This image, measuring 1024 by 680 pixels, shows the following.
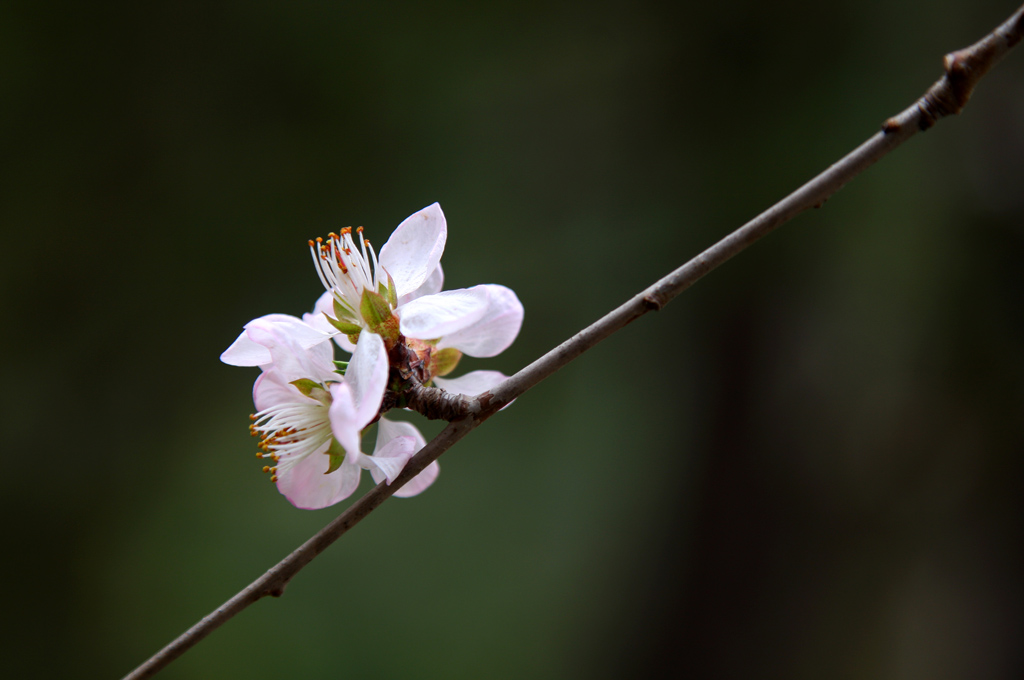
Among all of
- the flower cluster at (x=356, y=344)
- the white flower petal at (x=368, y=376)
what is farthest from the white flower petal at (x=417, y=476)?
the white flower petal at (x=368, y=376)

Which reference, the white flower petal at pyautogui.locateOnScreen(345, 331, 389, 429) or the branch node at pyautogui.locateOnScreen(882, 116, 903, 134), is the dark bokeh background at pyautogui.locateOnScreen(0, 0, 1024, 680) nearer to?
the branch node at pyautogui.locateOnScreen(882, 116, 903, 134)

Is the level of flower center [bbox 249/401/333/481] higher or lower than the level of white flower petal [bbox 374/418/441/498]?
higher

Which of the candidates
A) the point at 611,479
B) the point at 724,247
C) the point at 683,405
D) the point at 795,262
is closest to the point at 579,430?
the point at 611,479

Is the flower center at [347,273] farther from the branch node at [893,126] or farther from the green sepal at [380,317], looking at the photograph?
the branch node at [893,126]

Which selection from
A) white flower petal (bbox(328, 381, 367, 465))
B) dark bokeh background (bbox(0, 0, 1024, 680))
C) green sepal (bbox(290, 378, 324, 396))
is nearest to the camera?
white flower petal (bbox(328, 381, 367, 465))

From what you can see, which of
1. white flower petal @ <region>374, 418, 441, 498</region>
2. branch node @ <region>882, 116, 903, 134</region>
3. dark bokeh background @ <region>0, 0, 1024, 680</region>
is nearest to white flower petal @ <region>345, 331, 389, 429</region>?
white flower petal @ <region>374, 418, 441, 498</region>

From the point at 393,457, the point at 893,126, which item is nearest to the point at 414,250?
the point at 393,457

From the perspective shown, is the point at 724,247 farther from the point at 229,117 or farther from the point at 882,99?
the point at 229,117
